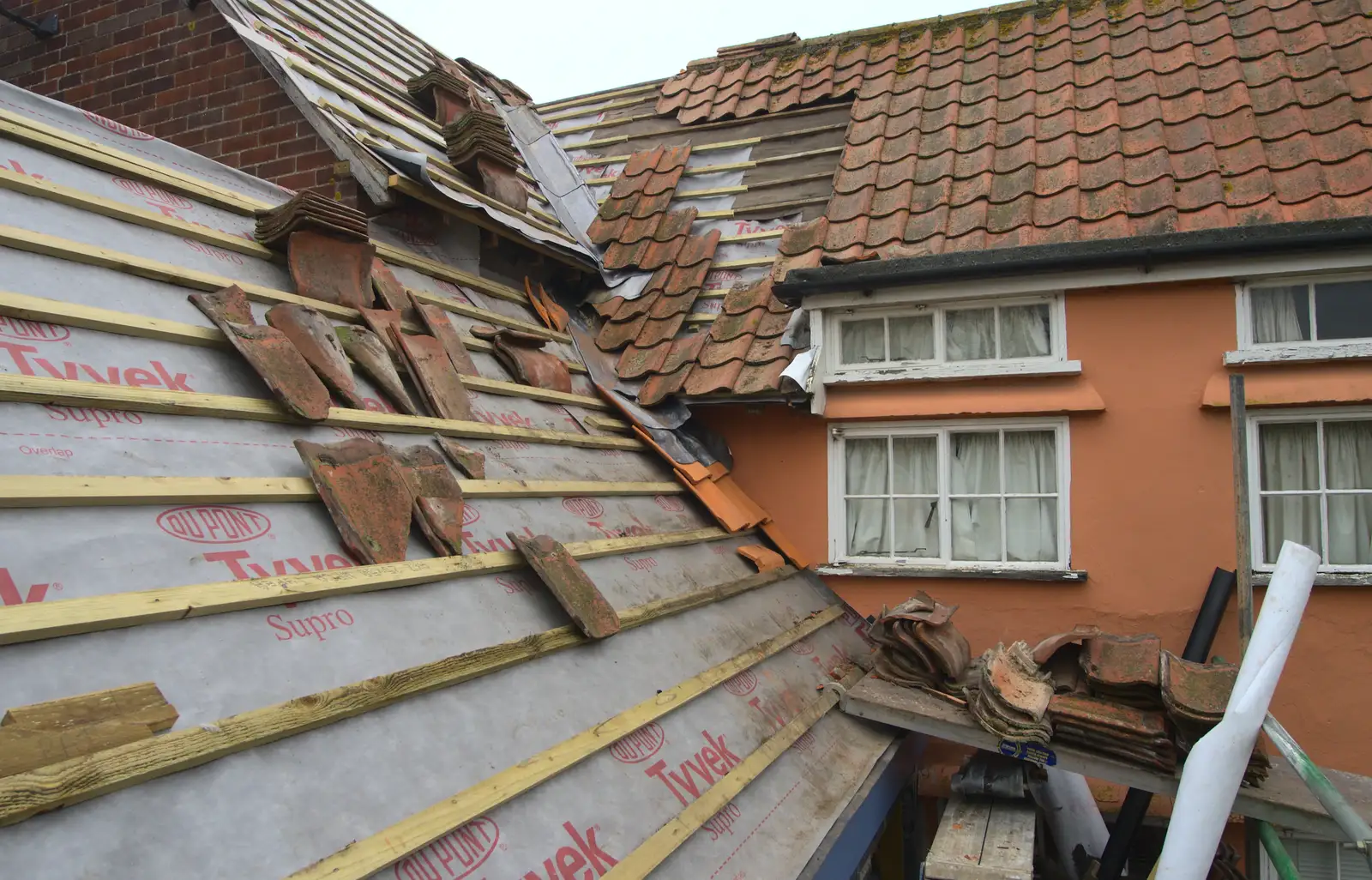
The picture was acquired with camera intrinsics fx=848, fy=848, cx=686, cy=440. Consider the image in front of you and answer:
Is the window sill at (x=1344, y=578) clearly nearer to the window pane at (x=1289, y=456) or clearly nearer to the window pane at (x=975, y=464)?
the window pane at (x=1289, y=456)

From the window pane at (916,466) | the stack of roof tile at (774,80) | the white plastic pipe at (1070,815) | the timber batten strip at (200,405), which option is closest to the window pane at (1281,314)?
the window pane at (916,466)

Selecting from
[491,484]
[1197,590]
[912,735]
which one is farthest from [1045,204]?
[491,484]

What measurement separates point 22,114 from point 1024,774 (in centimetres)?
603

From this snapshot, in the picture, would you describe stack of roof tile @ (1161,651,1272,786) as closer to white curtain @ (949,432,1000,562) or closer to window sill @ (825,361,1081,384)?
white curtain @ (949,432,1000,562)

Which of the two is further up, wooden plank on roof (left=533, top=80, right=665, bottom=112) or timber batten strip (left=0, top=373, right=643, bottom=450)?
wooden plank on roof (left=533, top=80, right=665, bottom=112)

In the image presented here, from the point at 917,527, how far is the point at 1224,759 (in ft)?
9.94

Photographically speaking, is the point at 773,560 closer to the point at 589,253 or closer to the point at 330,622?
the point at 589,253

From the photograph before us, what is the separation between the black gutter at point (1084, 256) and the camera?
509 cm

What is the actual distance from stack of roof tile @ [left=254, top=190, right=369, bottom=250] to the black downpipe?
5303 mm

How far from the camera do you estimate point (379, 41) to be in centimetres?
790

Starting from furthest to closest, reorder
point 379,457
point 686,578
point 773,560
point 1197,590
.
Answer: point 773,560 → point 1197,590 → point 686,578 → point 379,457

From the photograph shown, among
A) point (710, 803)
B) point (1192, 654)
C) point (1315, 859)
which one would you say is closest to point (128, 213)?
point (710, 803)

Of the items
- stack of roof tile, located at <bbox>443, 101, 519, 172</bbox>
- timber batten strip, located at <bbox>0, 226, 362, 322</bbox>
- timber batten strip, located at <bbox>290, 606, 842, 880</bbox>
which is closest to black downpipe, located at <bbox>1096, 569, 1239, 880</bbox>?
timber batten strip, located at <bbox>290, 606, 842, 880</bbox>

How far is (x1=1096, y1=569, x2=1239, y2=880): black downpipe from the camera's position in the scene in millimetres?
4797
